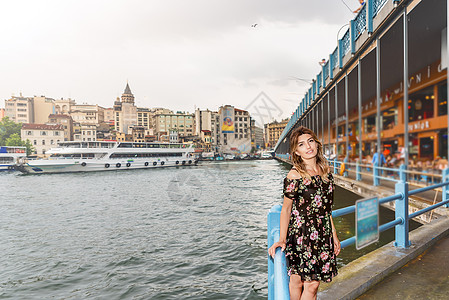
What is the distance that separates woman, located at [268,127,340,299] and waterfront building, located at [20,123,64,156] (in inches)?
3664

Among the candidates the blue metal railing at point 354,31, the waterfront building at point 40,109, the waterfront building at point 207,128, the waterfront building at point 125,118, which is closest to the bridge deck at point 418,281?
the blue metal railing at point 354,31

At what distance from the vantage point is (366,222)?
120 inches

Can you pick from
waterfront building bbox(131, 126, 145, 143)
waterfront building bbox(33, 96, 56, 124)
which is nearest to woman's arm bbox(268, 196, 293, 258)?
waterfront building bbox(131, 126, 145, 143)

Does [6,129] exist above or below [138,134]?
above

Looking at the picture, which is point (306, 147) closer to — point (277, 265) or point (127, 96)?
point (277, 265)

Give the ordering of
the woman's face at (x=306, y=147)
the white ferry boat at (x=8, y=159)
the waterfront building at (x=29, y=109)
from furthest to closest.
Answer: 1. the waterfront building at (x=29, y=109)
2. the white ferry boat at (x=8, y=159)
3. the woman's face at (x=306, y=147)

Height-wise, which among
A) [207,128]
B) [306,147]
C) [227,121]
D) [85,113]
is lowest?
[306,147]

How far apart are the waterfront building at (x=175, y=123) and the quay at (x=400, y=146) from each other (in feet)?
378

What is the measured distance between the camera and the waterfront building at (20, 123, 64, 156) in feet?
267

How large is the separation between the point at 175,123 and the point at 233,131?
2701 centimetres

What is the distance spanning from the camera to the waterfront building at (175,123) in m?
130

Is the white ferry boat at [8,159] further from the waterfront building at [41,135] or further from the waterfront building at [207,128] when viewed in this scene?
the waterfront building at [207,128]

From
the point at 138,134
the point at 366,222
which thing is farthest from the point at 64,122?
the point at 366,222

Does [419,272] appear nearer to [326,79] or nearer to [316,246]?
[316,246]
